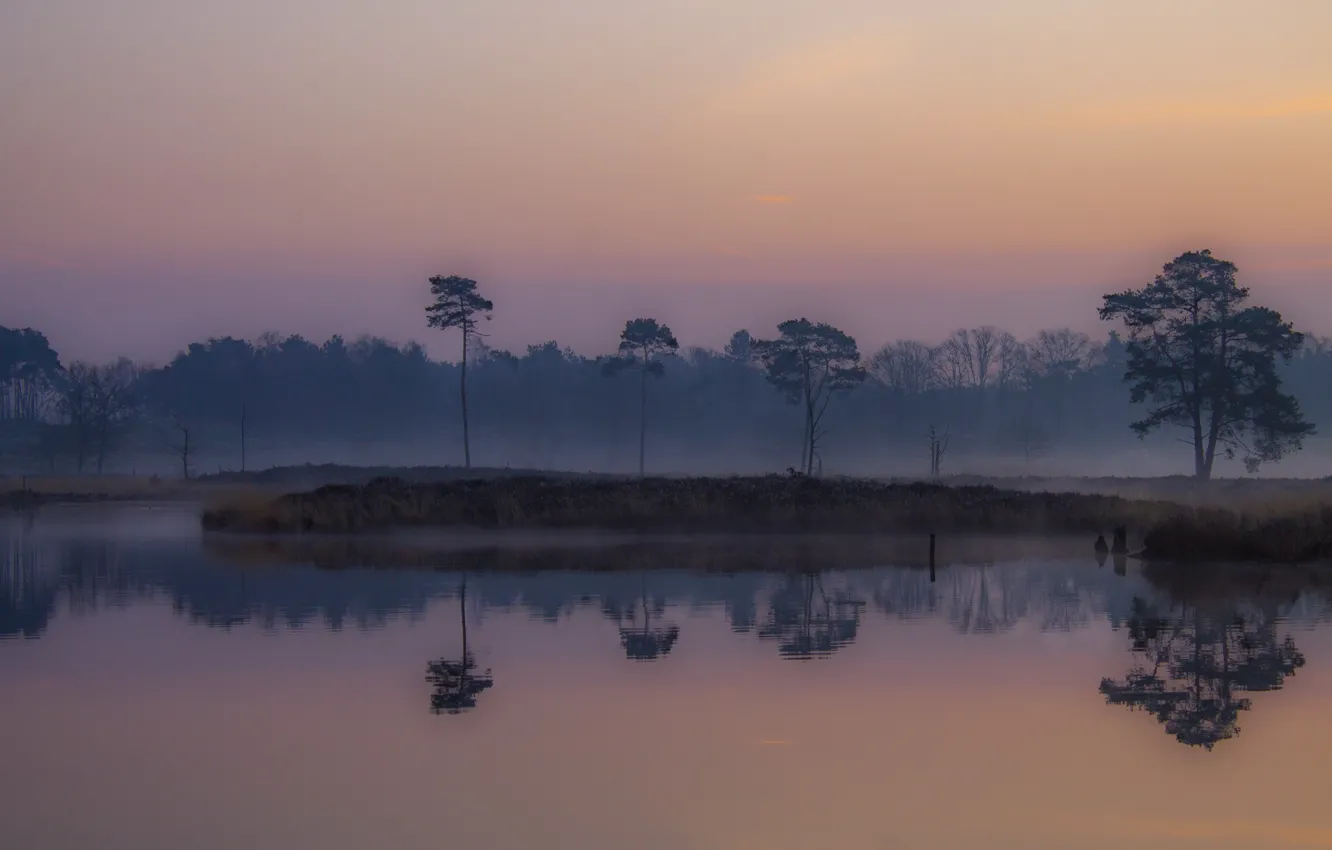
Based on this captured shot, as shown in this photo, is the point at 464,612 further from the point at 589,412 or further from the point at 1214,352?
the point at 589,412

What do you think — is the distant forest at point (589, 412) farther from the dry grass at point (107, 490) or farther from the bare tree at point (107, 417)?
the dry grass at point (107, 490)

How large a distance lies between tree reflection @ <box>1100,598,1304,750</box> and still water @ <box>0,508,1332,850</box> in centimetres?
9

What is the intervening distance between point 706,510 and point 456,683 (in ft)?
112

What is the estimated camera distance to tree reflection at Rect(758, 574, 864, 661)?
25.7 meters

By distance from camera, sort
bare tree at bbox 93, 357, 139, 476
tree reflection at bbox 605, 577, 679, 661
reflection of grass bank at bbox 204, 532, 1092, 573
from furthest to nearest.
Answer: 1. bare tree at bbox 93, 357, 139, 476
2. reflection of grass bank at bbox 204, 532, 1092, 573
3. tree reflection at bbox 605, 577, 679, 661

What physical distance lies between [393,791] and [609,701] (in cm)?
568

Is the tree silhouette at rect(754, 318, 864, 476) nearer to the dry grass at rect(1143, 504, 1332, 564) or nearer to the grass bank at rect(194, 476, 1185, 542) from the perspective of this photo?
the grass bank at rect(194, 476, 1185, 542)

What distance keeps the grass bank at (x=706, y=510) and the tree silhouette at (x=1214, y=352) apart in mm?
22740

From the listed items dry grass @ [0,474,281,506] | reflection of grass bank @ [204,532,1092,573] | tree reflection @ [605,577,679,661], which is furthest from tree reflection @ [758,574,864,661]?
dry grass @ [0,474,281,506]

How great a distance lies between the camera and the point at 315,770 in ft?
54.0

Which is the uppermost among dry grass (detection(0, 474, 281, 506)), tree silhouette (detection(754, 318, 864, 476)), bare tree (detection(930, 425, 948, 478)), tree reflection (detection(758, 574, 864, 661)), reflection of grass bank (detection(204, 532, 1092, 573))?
tree silhouette (detection(754, 318, 864, 476))

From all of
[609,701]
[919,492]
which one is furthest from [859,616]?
[919,492]

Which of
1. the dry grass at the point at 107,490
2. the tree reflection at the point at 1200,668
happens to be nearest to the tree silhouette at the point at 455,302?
the dry grass at the point at 107,490

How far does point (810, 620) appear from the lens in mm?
29375
